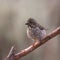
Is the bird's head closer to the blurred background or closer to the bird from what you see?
the bird

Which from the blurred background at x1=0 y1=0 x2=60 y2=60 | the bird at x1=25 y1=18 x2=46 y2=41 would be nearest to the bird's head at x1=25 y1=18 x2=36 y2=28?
the bird at x1=25 y1=18 x2=46 y2=41

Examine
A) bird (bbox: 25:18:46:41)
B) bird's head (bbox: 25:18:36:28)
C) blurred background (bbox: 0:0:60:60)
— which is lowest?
blurred background (bbox: 0:0:60:60)

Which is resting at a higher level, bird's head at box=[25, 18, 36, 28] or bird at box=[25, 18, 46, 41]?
bird's head at box=[25, 18, 36, 28]

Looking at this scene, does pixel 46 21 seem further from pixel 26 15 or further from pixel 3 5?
pixel 3 5

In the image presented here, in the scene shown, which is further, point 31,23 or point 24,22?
point 24,22

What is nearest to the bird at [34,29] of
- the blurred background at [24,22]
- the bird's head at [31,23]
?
the bird's head at [31,23]

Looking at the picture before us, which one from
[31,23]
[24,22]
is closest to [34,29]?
[31,23]

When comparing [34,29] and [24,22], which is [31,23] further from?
[24,22]

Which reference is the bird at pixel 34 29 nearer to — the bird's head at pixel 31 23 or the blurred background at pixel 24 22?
the bird's head at pixel 31 23

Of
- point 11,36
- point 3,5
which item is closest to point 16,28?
point 11,36
